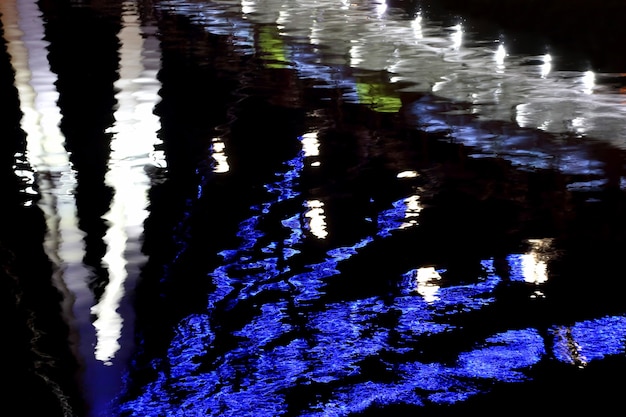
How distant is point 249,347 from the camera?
4.59m

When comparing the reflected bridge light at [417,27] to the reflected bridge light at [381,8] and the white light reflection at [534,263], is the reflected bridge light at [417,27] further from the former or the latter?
the white light reflection at [534,263]

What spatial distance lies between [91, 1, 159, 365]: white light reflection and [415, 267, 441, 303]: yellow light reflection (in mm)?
1456

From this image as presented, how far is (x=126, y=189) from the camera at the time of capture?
25.3 ft

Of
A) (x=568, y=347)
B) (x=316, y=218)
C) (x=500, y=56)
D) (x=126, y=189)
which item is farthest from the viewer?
(x=500, y=56)

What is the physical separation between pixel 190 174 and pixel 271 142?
52.6 inches

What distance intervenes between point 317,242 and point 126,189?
6.68 feet

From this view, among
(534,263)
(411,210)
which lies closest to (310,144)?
(411,210)

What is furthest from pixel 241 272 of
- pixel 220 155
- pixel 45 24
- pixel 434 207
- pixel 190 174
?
pixel 45 24

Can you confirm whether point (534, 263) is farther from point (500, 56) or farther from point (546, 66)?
point (500, 56)

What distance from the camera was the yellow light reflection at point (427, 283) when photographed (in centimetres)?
523

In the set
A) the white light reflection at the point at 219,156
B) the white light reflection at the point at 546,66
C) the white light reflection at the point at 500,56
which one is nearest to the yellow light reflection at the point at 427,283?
the white light reflection at the point at 219,156

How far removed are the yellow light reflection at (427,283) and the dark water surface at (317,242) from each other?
0.02 metres

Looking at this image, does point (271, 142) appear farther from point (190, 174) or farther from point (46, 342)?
point (46, 342)

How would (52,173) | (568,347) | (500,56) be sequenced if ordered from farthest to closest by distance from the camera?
(500,56), (52,173), (568,347)
